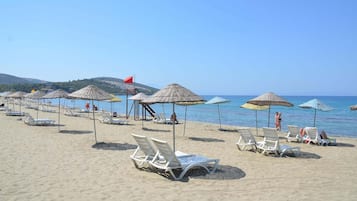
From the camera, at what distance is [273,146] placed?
9.12 m

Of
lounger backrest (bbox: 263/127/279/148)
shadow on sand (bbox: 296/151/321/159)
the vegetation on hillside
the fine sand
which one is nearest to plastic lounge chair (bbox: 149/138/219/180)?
the fine sand

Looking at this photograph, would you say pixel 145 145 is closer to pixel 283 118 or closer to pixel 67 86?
pixel 283 118

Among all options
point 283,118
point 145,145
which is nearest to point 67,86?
point 283,118

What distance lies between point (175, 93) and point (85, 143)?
175 inches

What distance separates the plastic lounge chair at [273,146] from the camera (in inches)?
350

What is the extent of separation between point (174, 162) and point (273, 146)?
13.3ft

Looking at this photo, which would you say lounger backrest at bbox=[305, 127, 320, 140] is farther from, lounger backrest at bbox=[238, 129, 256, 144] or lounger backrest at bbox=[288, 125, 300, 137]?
lounger backrest at bbox=[238, 129, 256, 144]

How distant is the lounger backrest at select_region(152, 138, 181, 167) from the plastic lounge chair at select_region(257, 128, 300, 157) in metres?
3.80

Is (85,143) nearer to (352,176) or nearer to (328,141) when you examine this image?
(352,176)

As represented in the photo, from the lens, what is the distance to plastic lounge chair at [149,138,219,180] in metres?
6.03

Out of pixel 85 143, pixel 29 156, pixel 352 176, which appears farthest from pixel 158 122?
pixel 352 176

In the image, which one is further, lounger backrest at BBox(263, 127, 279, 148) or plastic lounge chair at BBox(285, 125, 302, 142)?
plastic lounge chair at BBox(285, 125, 302, 142)

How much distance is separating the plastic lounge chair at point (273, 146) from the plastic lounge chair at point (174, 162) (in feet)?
8.92

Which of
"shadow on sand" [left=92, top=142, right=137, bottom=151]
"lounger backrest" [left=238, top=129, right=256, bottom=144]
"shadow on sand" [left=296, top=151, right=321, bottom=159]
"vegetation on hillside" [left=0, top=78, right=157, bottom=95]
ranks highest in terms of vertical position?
"vegetation on hillside" [left=0, top=78, right=157, bottom=95]
